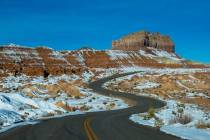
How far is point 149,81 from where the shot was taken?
90.0m

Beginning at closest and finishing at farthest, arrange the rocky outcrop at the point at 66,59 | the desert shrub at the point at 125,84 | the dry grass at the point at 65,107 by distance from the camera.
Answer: the dry grass at the point at 65,107
the desert shrub at the point at 125,84
the rocky outcrop at the point at 66,59

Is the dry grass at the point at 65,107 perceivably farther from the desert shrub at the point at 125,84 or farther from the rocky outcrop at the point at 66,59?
the rocky outcrop at the point at 66,59

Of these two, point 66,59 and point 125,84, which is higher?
point 66,59

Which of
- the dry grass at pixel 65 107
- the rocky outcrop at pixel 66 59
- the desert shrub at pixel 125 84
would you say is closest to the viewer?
the dry grass at pixel 65 107

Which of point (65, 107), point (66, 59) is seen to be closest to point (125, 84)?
point (65, 107)

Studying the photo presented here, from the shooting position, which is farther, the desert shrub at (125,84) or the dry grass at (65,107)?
the desert shrub at (125,84)

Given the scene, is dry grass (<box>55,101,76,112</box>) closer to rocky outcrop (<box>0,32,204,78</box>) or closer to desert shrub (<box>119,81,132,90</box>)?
desert shrub (<box>119,81,132,90</box>)

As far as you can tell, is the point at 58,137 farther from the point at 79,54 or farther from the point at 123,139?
the point at 79,54

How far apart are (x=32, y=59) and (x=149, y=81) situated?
66.6 metres

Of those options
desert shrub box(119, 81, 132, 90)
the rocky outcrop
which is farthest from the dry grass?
the rocky outcrop

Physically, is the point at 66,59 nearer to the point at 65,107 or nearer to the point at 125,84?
the point at 125,84

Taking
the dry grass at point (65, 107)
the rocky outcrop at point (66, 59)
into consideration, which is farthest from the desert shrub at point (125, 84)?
the dry grass at point (65, 107)

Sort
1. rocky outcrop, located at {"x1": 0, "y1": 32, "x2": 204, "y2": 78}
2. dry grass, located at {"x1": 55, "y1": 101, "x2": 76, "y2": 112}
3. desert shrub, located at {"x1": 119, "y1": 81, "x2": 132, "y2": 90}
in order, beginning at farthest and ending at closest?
rocky outcrop, located at {"x1": 0, "y1": 32, "x2": 204, "y2": 78}, desert shrub, located at {"x1": 119, "y1": 81, "x2": 132, "y2": 90}, dry grass, located at {"x1": 55, "y1": 101, "x2": 76, "y2": 112}

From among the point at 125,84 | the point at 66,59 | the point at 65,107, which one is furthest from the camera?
the point at 66,59
